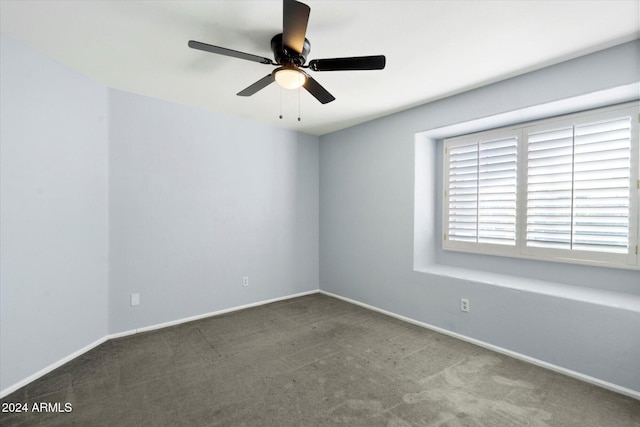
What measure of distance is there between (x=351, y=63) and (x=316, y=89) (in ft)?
1.43

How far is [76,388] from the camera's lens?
6.96 ft

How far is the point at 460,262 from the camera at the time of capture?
344 cm

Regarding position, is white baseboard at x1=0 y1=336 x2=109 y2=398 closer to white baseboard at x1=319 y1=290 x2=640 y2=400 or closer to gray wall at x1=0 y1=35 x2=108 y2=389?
gray wall at x1=0 y1=35 x2=108 y2=389

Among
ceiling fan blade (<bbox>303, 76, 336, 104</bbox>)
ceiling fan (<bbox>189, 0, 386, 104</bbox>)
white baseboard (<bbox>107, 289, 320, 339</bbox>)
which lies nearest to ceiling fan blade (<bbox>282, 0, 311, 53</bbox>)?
ceiling fan (<bbox>189, 0, 386, 104</bbox>)

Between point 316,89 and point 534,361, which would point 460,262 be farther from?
point 316,89

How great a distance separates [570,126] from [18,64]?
4.55m

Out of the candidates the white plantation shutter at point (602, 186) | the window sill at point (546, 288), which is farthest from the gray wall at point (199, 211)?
the white plantation shutter at point (602, 186)

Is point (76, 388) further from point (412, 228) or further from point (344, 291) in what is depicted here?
point (412, 228)

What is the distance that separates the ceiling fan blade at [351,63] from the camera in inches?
69.6

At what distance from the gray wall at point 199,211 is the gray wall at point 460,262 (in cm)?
62

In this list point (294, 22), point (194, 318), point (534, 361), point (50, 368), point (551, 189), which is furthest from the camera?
point (194, 318)

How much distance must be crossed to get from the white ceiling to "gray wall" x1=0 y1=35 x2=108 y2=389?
263 mm

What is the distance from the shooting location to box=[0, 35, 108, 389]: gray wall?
2.07 metres

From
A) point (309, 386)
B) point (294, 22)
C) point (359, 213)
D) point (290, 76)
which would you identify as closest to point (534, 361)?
point (309, 386)
